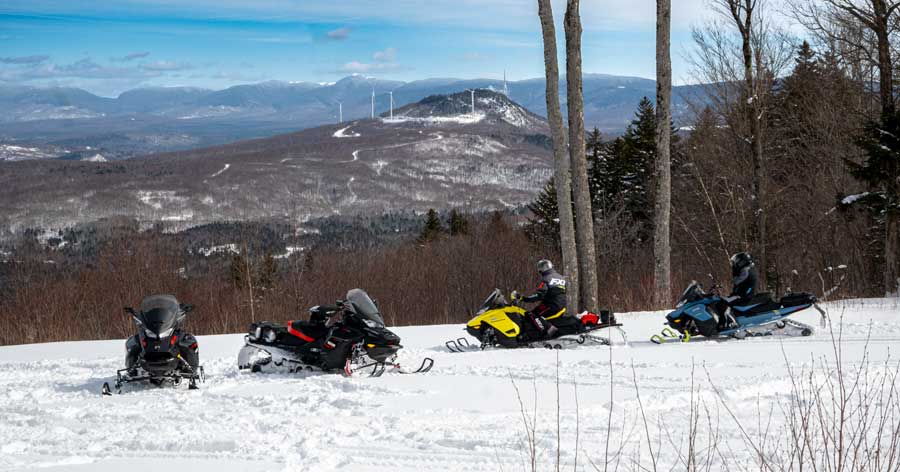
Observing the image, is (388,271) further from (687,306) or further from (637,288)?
(687,306)

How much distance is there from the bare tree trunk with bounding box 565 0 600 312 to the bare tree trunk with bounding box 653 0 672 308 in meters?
1.76

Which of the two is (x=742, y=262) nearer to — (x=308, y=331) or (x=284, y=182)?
(x=308, y=331)

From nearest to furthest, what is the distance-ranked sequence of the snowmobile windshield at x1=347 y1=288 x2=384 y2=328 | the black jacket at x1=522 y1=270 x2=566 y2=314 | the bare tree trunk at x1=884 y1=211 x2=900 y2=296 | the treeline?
the snowmobile windshield at x1=347 y1=288 x2=384 y2=328, the black jacket at x1=522 y1=270 x2=566 y2=314, the bare tree trunk at x1=884 y1=211 x2=900 y2=296, the treeline

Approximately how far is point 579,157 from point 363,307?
644 cm

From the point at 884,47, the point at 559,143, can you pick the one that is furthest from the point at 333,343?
the point at 884,47

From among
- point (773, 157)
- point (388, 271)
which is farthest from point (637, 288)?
point (773, 157)

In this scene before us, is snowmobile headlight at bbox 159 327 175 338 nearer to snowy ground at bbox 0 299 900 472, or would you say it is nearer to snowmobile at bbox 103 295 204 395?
snowmobile at bbox 103 295 204 395

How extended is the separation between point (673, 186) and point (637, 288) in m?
18.9

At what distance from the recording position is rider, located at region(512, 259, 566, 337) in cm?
1076

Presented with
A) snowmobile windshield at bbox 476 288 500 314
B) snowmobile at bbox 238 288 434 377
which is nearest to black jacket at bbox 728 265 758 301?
snowmobile windshield at bbox 476 288 500 314

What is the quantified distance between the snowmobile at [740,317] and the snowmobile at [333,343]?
3.68 metres

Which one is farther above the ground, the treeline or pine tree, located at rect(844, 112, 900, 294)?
pine tree, located at rect(844, 112, 900, 294)

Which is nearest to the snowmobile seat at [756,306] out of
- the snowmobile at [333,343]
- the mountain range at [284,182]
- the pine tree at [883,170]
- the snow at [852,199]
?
the snowmobile at [333,343]

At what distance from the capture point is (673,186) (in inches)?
1442
